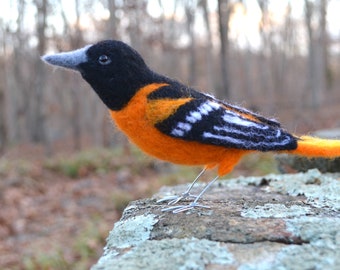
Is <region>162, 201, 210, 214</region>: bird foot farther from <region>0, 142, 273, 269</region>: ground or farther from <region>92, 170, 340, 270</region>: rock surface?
<region>0, 142, 273, 269</region>: ground

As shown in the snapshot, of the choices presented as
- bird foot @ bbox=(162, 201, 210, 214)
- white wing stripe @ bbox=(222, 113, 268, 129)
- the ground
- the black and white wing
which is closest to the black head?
the black and white wing

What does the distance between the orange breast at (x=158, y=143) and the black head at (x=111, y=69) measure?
4 centimetres

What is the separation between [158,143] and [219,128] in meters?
0.22

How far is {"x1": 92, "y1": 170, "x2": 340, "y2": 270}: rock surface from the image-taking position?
3.59 feet

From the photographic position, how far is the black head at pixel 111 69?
5.28ft

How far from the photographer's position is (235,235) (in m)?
1.32

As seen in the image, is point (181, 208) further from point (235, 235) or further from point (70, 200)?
point (70, 200)

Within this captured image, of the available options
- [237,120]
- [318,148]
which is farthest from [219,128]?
[318,148]

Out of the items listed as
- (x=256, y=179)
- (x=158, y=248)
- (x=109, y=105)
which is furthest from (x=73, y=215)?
(x=158, y=248)

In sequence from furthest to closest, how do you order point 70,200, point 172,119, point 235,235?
point 70,200, point 172,119, point 235,235

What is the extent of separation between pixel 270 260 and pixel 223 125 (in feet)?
1.89

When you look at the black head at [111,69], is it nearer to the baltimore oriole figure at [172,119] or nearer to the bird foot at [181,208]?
the baltimore oriole figure at [172,119]

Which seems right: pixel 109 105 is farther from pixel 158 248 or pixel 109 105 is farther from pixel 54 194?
pixel 54 194

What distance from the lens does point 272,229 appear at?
1.34m
